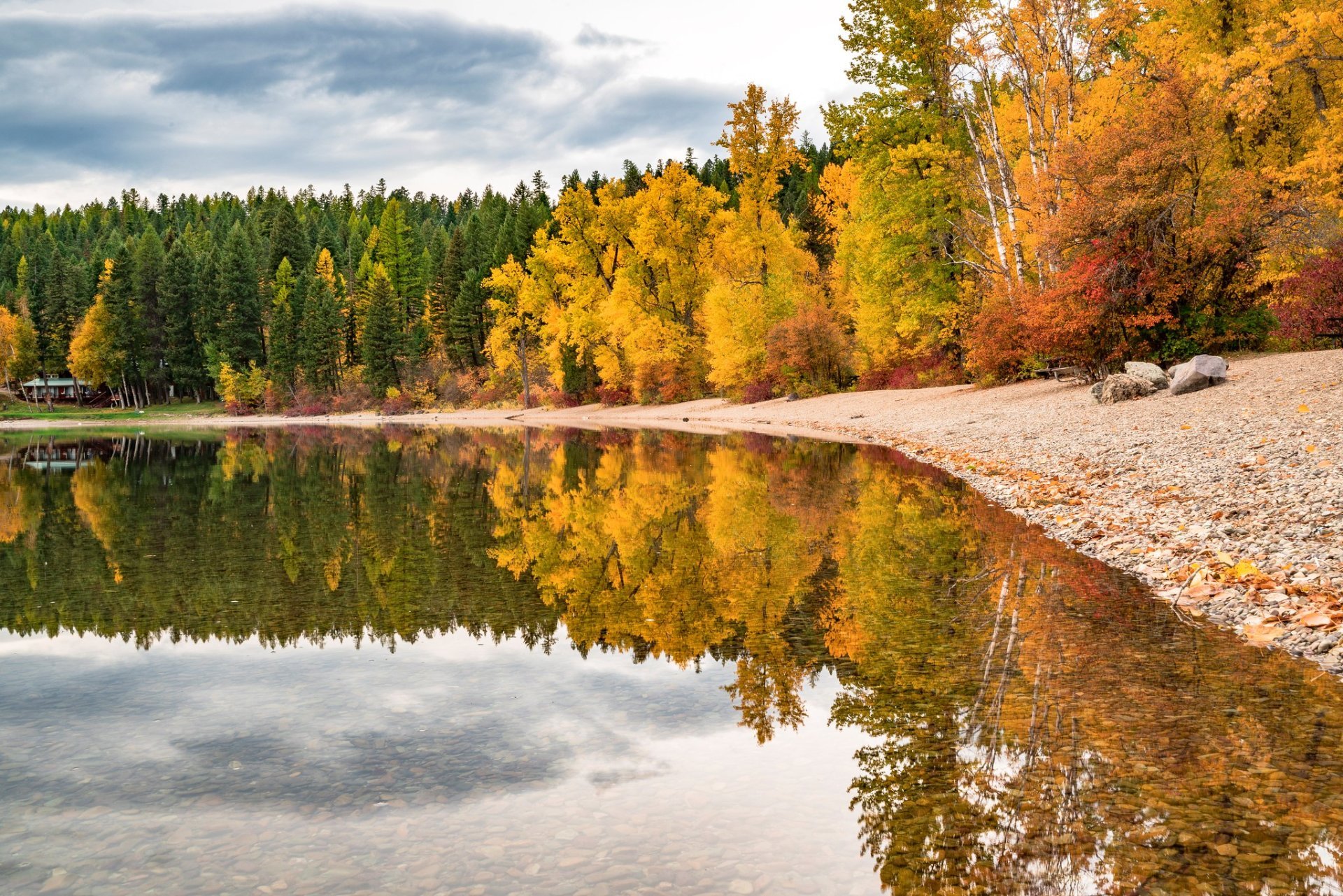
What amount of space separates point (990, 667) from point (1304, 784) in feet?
7.20

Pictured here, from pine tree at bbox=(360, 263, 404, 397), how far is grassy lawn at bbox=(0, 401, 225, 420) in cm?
1684

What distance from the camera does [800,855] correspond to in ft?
13.5

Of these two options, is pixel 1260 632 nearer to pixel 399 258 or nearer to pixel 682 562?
pixel 682 562

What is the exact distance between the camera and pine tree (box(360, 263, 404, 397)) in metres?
75.4

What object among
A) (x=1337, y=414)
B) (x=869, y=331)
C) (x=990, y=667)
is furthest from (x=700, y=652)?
(x=869, y=331)

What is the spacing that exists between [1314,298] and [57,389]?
11130cm

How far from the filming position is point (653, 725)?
5.83 metres

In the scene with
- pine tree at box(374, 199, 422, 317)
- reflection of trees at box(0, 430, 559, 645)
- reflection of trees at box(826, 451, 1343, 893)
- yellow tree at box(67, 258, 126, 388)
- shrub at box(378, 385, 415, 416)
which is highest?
pine tree at box(374, 199, 422, 317)

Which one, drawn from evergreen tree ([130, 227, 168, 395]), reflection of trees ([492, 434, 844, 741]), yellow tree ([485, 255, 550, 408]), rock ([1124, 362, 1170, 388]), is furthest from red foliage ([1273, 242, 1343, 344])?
evergreen tree ([130, 227, 168, 395])

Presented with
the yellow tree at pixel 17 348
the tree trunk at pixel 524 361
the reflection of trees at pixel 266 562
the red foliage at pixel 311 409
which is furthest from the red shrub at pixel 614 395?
the yellow tree at pixel 17 348

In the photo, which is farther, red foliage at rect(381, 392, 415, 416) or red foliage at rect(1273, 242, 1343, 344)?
red foliage at rect(381, 392, 415, 416)

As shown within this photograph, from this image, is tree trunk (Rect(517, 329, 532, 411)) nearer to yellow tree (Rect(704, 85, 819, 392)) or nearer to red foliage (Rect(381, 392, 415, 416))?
red foliage (Rect(381, 392, 415, 416))

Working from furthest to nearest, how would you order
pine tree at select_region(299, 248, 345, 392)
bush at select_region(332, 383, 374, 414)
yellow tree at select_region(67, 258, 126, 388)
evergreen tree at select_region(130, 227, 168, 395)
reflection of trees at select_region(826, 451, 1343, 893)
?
evergreen tree at select_region(130, 227, 168, 395) < yellow tree at select_region(67, 258, 126, 388) < pine tree at select_region(299, 248, 345, 392) < bush at select_region(332, 383, 374, 414) < reflection of trees at select_region(826, 451, 1343, 893)

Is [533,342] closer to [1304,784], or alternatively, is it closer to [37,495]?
[37,495]
